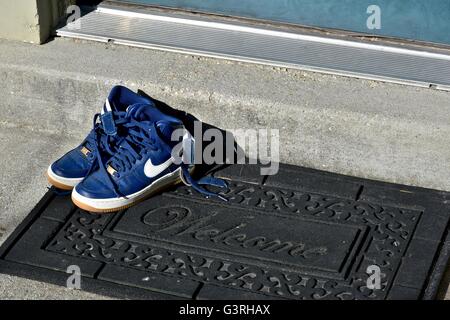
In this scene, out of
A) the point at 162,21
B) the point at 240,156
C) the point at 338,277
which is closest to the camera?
the point at 338,277

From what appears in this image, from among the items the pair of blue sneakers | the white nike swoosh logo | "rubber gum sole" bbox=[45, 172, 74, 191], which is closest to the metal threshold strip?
the pair of blue sneakers

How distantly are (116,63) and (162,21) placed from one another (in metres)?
0.36

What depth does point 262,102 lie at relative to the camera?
4191 mm

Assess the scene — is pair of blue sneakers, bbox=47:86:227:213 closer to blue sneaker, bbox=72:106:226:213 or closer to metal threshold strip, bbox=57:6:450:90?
blue sneaker, bbox=72:106:226:213

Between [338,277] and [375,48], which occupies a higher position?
[375,48]

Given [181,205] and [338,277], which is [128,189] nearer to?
[181,205]

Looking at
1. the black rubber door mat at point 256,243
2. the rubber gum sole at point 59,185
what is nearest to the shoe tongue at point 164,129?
the black rubber door mat at point 256,243

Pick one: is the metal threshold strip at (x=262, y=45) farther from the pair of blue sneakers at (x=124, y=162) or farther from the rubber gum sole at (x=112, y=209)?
the rubber gum sole at (x=112, y=209)

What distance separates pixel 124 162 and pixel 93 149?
149mm

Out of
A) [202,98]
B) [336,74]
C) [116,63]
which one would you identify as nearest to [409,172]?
[336,74]

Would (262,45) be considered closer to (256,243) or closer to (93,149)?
(93,149)

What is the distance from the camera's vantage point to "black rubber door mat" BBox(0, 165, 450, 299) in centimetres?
365

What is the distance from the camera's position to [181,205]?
4039mm

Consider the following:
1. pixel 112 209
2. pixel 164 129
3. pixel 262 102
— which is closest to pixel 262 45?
pixel 262 102
